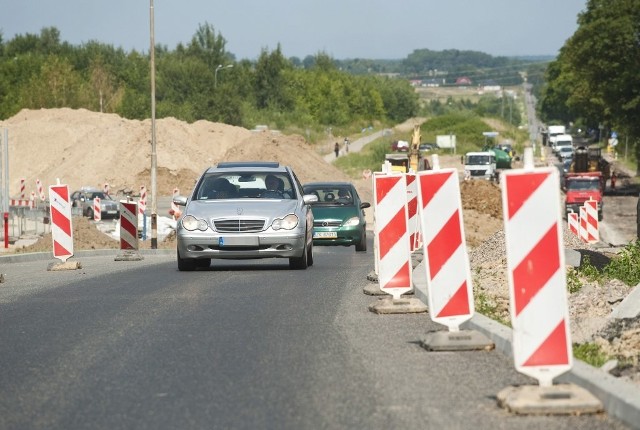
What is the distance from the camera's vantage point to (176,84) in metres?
127

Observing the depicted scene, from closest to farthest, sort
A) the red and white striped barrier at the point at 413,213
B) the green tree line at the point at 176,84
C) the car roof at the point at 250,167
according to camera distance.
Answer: the red and white striped barrier at the point at 413,213 < the car roof at the point at 250,167 < the green tree line at the point at 176,84

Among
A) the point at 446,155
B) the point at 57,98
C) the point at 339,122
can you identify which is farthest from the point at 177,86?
the point at 339,122

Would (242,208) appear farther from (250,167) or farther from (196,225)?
(250,167)

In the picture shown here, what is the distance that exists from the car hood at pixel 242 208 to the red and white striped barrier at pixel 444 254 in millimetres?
10132

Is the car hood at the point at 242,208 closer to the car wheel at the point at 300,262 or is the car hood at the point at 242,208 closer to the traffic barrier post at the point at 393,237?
the car wheel at the point at 300,262

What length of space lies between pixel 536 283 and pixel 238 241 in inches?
491

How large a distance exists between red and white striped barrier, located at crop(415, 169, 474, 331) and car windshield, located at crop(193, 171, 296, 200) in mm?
11070

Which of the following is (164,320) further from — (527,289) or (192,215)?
(192,215)

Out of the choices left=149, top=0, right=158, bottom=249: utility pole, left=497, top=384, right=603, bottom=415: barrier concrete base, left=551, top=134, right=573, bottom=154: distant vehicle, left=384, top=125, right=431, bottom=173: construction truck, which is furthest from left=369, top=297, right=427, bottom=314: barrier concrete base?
left=551, top=134, right=573, bottom=154: distant vehicle

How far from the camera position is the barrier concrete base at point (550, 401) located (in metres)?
7.43

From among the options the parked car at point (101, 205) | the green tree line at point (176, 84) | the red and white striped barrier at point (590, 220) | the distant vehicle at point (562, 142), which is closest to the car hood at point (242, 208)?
the red and white striped barrier at point (590, 220)

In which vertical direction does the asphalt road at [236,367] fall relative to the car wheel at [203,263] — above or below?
above

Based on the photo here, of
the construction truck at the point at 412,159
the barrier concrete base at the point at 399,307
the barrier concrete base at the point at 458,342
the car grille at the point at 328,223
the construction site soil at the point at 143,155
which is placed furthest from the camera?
the construction truck at the point at 412,159

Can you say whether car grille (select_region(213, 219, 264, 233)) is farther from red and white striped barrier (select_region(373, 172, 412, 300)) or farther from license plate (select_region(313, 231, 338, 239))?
license plate (select_region(313, 231, 338, 239))
